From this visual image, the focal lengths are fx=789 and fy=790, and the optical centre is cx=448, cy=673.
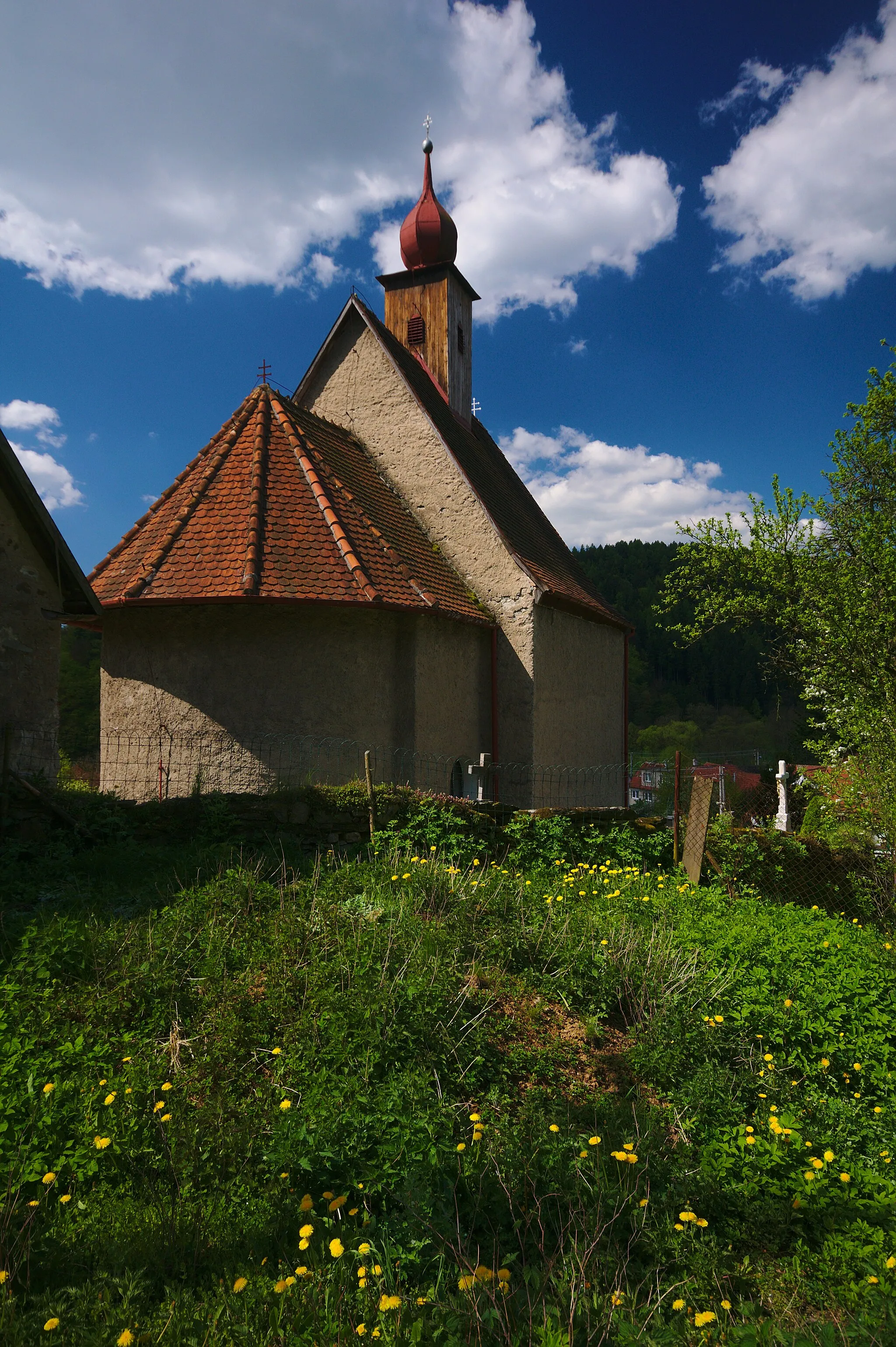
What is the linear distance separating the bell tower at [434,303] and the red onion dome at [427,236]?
0.01 m

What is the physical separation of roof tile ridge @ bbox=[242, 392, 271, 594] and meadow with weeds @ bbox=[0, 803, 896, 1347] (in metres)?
4.70

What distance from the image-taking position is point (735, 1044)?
16.8 feet

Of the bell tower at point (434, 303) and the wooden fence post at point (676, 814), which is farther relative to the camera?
the bell tower at point (434, 303)

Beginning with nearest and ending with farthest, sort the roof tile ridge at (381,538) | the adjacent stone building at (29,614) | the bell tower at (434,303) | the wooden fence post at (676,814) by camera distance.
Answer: the adjacent stone building at (29,614) < the wooden fence post at (676,814) < the roof tile ridge at (381,538) < the bell tower at (434,303)


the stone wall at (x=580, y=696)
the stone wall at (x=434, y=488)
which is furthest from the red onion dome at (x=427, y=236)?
the stone wall at (x=580, y=696)

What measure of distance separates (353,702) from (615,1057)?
6913mm

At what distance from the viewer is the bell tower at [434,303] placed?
18.7 metres

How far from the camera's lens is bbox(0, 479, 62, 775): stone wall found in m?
8.92

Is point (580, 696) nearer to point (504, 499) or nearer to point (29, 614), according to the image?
point (504, 499)

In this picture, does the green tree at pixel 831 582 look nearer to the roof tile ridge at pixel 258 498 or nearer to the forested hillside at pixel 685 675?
the roof tile ridge at pixel 258 498

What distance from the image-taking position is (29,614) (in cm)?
921

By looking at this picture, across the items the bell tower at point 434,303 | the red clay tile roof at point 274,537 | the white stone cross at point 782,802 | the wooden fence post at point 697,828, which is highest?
the bell tower at point 434,303

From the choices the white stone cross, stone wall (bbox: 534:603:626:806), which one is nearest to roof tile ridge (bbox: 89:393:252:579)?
stone wall (bbox: 534:603:626:806)

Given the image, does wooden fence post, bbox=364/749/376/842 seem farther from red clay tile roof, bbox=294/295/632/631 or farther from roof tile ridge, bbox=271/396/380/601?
red clay tile roof, bbox=294/295/632/631
